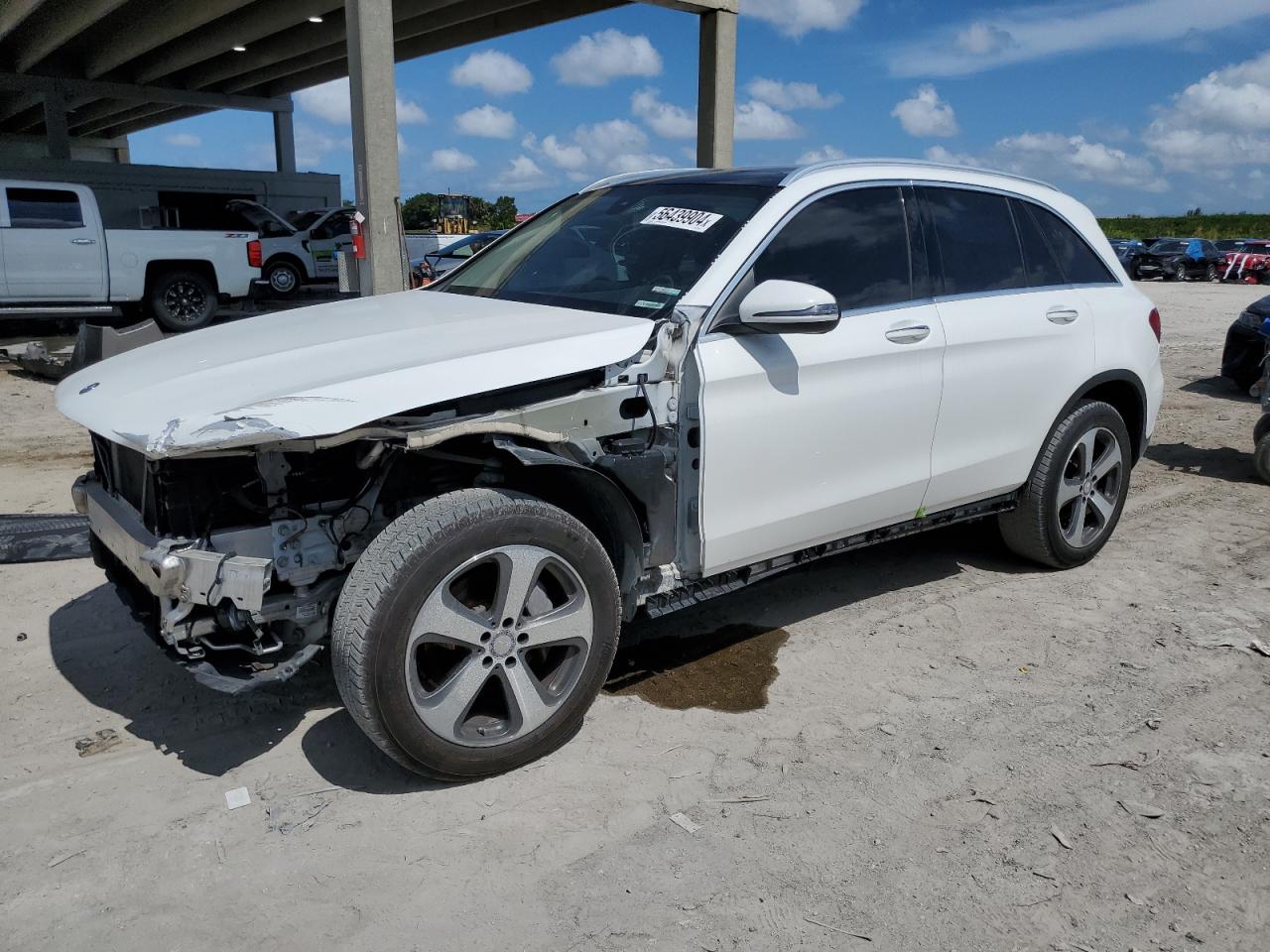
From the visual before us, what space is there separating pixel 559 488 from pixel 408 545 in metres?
0.65

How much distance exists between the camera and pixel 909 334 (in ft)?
12.7

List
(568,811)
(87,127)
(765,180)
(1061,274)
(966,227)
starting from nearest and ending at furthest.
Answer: (568,811) < (765,180) < (966,227) < (1061,274) < (87,127)

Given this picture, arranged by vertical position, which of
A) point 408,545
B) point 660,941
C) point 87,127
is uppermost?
point 87,127

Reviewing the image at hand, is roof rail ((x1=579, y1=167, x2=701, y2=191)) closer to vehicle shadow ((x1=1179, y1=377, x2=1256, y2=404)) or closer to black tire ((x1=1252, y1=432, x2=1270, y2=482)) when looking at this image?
black tire ((x1=1252, y1=432, x2=1270, y2=482))

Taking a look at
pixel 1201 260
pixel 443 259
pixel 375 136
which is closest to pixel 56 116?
pixel 443 259

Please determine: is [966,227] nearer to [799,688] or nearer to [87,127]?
[799,688]

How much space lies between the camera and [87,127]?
41.6 m

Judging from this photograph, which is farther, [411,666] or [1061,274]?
[1061,274]

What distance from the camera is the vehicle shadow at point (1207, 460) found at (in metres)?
7.11

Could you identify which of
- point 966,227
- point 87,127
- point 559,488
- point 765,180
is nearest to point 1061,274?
point 966,227

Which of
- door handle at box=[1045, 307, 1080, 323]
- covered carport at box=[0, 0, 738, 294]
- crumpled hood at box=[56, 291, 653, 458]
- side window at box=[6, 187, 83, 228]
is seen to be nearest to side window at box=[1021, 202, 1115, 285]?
door handle at box=[1045, 307, 1080, 323]

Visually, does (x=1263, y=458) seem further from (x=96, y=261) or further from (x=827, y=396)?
(x=96, y=261)

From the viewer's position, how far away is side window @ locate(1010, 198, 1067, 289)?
4.55 meters

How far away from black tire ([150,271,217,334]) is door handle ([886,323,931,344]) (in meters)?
11.9
